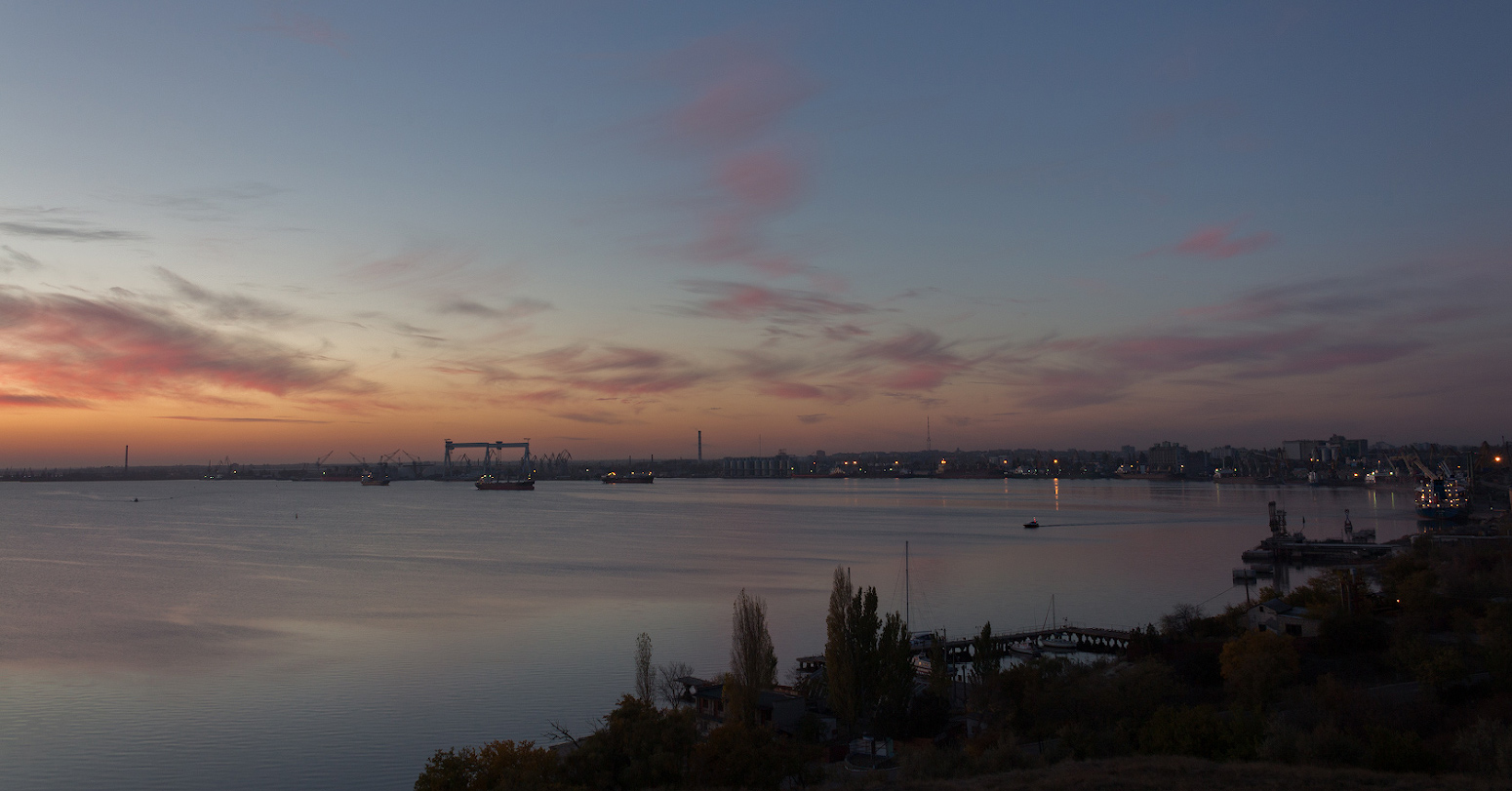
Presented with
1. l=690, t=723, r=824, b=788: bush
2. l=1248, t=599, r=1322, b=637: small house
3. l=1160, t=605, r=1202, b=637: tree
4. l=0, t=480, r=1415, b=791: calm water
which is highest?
l=690, t=723, r=824, b=788: bush

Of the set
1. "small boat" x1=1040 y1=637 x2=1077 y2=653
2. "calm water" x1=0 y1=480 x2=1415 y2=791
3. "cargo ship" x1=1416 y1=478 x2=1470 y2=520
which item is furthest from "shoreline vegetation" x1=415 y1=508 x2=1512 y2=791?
"cargo ship" x1=1416 y1=478 x2=1470 y2=520

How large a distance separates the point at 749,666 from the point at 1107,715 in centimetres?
597

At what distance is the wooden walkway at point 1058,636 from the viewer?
24.9 meters

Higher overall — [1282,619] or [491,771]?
[491,771]

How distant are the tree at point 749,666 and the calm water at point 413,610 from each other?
3539 mm

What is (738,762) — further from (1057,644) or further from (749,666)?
(1057,644)

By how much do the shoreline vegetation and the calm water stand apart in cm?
317

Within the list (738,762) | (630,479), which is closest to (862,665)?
(738,762)

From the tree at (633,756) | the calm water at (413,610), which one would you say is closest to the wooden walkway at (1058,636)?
the calm water at (413,610)

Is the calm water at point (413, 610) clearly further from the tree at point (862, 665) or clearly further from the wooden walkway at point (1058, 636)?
the tree at point (862, 665)

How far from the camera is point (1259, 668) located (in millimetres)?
16391

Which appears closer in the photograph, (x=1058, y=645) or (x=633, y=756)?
(x=633, y=756)

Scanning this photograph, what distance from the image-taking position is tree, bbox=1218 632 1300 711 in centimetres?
1611

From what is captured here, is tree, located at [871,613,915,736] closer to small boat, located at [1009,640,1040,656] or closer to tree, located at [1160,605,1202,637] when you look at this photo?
tree, located at [1160,605,1202,637]
